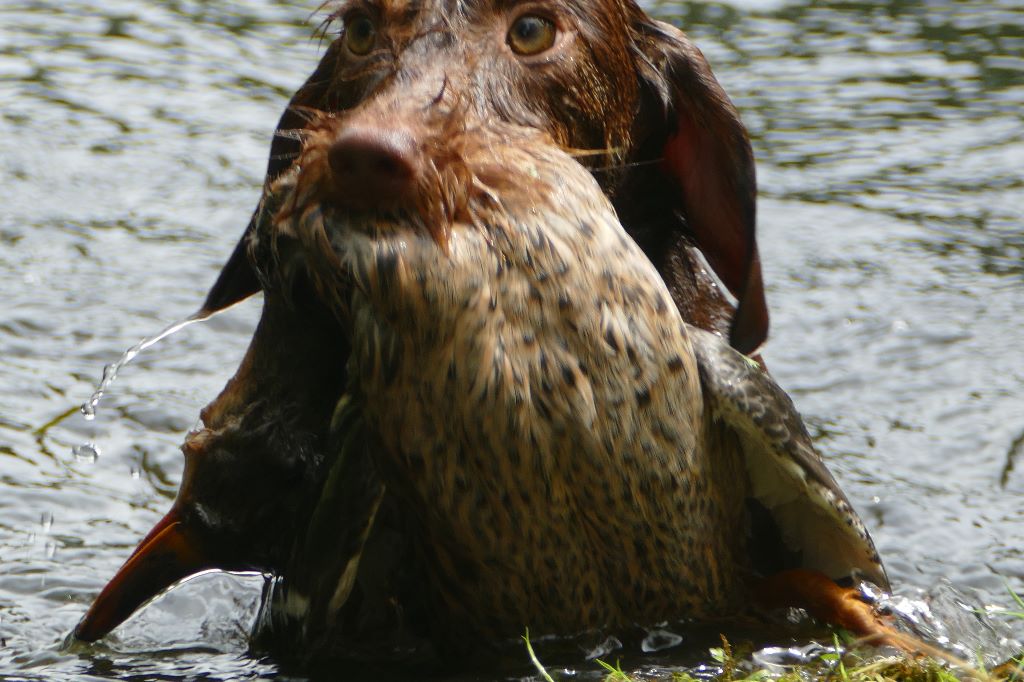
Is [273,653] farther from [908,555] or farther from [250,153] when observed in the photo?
[250,153]

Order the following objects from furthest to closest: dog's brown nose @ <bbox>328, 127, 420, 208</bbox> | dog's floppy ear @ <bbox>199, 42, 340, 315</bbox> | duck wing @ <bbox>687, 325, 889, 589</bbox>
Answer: dog's floppy ear @ <bbox>199, 42, 340, 315</bbox>, duck wing @ <bbox>687, 325, 889, 589</bbox>, dog's brown nose @ <bbox>328, 127, 420, 208</bbox>

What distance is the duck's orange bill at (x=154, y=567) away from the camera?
12.9ft

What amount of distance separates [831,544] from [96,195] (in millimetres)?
4968

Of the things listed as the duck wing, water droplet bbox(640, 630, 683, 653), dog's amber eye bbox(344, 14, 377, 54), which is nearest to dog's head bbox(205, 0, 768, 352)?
dog's amber eye bbox(344, 14, 377, 54)

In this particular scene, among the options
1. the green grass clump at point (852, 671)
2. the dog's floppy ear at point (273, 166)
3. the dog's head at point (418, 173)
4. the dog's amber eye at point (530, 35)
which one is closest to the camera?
the dog's head at point (418, 173)

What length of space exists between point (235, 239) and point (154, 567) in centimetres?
390

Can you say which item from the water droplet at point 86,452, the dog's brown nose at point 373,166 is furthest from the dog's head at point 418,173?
the water droplet at point 86,452

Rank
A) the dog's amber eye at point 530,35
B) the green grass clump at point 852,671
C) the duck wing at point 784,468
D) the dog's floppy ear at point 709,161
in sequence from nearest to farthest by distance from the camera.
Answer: the green grass clump at point 852,671
the duck wing at point 784,468
the dog's amber eye at point 530,35
the dog's floppy ear at point 709,161

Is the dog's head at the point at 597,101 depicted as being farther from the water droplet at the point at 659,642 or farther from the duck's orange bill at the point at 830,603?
the water droplet at the point at 659,642

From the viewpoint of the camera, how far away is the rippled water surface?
521cm

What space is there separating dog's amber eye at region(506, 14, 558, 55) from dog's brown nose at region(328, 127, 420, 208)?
107cm

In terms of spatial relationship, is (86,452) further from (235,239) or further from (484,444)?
(484,444)

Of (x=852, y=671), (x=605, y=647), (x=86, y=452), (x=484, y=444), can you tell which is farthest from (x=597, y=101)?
(x=86, y=452)

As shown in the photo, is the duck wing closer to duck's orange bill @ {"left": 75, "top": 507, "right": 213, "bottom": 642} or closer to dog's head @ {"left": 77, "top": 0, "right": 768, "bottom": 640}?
dog's head @ {"left": 77, "top": 0, "right": 768, "bottom": 640}
